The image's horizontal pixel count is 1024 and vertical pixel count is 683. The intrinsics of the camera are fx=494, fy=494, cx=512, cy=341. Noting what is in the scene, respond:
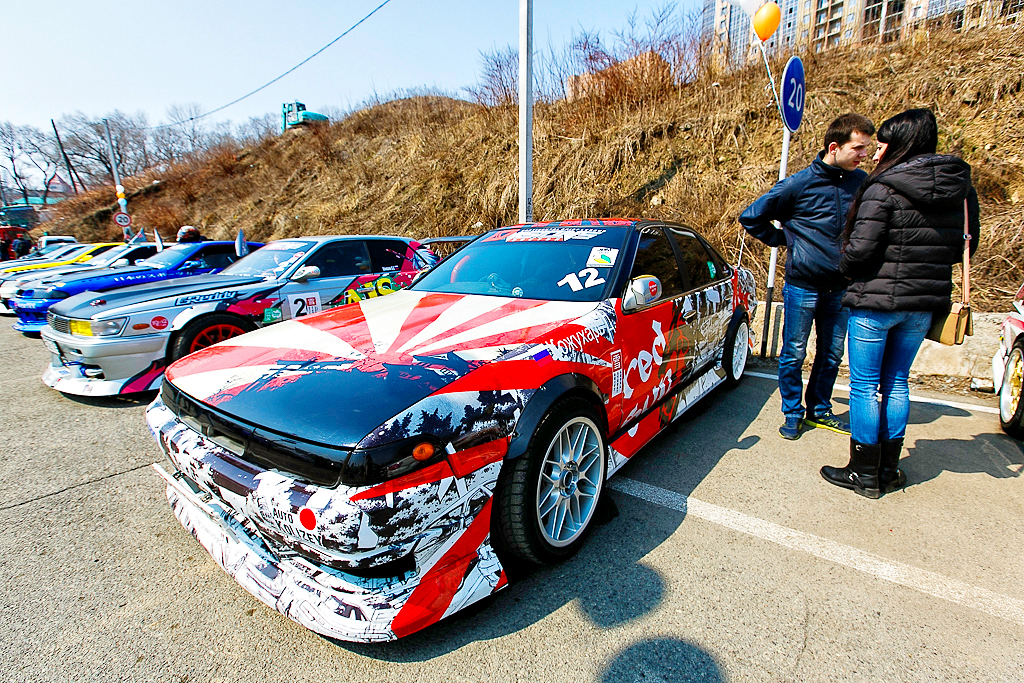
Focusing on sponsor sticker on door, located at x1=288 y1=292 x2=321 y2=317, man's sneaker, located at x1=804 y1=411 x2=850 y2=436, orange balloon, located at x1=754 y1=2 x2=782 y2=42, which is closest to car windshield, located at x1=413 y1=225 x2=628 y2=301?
man's sneaker, located at x1=804 y1=411 x2=850 y2=436

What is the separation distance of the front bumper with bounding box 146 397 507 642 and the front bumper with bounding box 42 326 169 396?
3204 mm

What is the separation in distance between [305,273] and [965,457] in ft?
18.7

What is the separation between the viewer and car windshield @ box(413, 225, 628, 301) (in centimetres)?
286

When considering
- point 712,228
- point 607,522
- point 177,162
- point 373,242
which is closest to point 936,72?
point 712,228

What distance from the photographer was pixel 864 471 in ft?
9.20

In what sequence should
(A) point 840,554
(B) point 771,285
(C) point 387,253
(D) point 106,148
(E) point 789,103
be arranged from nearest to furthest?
(A) point 840,554 < (E) point 789,103 < (B) point 771,285 < (C) point 387,253 < (D) point 106,148

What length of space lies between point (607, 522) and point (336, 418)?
1542mm

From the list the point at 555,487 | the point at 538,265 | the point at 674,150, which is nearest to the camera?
the point at 555,487

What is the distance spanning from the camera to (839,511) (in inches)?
104

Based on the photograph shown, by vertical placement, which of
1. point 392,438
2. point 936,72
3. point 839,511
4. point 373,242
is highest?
point 936,72

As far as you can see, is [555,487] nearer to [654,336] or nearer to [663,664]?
[663,664]

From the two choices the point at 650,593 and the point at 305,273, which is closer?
the point at 650,593

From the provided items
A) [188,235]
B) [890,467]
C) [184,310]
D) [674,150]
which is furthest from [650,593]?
[674,150]

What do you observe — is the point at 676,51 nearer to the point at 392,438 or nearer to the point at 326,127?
the point at 392,438
